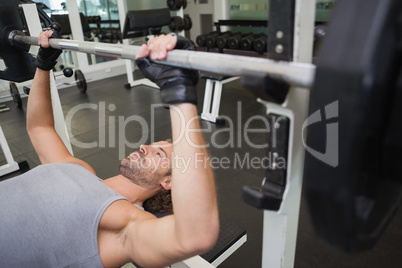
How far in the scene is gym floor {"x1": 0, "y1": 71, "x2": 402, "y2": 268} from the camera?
168cm

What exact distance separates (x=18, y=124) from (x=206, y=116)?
2.29 meters

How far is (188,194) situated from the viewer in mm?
770

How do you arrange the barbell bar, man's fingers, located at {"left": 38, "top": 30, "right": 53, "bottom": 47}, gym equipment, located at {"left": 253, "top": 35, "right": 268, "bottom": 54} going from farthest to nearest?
gym equipment, located at {"left": 253, "top": 35, "right": 268, "bottom": 54} < man's fingers, located at {"left": 38, "top": 30, "right": 53, "bottom": 47} < the barbell bar

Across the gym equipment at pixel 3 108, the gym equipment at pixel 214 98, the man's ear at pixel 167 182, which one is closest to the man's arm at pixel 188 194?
the man's ear at pixel 167 182

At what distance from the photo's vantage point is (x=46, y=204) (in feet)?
3.46

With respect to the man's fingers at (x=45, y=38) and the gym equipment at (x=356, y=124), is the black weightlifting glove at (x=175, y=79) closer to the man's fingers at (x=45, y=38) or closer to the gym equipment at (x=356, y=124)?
the gym equipment at (x=356, y=124)

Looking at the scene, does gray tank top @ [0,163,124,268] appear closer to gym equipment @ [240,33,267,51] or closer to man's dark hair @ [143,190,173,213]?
man's dark hair @ [143,190,173,213]

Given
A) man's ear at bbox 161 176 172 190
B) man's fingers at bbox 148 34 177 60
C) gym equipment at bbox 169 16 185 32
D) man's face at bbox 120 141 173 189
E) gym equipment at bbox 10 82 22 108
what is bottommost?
gym equipment at bbox 10 82 22 108

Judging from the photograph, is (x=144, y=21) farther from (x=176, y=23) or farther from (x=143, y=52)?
(x=143, y=52)

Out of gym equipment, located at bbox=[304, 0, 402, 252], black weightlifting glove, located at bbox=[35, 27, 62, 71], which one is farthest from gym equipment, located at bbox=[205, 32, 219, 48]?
gym equipment, located at bbox=[304, 0, 402, 252]

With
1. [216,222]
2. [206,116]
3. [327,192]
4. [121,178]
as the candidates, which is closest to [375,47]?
[327,192]

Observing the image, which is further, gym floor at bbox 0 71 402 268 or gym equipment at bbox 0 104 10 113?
gym equipment at bbox 0 104 10 113

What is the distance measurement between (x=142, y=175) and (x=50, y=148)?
449 millimetres

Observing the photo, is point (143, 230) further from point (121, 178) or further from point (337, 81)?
point (337, 81)
